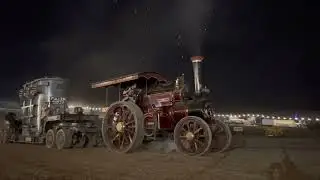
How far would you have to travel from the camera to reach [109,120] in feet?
50.8

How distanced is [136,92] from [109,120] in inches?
64.2

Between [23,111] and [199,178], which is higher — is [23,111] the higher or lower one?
the higher one

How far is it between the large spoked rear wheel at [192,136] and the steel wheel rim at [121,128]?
1689 mm

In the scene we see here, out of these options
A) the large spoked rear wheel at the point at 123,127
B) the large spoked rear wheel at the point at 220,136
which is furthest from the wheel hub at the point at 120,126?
the large spoked rear wheel at the point at 220,136

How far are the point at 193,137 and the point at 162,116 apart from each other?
74.8 inches

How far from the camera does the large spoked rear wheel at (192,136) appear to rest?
12.7 meters

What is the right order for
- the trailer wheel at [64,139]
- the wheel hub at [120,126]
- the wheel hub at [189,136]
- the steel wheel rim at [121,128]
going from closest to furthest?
the wheel hub at [189,136] < the steel wheel rim at [121,128] < the wheel hub at [120,126] < the trailer wheel at [64,139]

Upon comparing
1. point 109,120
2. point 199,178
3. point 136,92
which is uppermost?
point 136,92

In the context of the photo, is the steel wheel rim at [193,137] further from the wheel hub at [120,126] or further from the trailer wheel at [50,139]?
the trailer wheel at [50,139]

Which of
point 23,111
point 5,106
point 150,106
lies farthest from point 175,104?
point 5,106

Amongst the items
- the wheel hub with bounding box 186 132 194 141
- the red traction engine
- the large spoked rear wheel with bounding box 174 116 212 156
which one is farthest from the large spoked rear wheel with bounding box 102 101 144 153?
the wheel hub with bounding box 186 132 194 141

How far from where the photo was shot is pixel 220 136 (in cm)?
1559

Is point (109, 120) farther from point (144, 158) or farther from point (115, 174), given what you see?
point (115, 174)

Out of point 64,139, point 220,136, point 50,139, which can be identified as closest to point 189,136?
point 220,136
